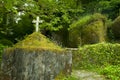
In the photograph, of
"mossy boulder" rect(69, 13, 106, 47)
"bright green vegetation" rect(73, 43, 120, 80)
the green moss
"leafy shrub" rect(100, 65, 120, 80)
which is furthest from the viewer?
"mossy boulder" rect(69, 13, 106, 47)

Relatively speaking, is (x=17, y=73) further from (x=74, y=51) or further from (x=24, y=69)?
(x=74, y=51)

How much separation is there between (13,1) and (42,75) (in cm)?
476

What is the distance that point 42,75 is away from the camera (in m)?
9.75

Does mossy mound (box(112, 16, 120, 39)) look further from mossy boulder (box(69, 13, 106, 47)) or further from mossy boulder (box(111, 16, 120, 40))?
mossy boulder (box(69, 13, 106, 47))

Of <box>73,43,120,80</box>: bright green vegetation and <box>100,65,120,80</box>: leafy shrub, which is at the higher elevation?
<box>73,43,120,80</box>: bright green vegetation

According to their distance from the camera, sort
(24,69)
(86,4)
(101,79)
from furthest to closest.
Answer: (86,4), (101,79), (24,69)

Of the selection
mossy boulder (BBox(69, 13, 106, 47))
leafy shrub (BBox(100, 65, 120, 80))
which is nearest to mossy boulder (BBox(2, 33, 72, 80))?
leafy shrub (BBox(100, 65, 120, 80))

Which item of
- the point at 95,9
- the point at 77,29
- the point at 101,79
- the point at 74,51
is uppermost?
the point at 95,9

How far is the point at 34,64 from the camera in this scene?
9.72m

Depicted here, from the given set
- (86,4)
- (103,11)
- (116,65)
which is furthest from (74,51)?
(103,11)

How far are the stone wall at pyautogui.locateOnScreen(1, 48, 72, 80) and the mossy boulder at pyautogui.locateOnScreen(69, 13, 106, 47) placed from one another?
797 cm

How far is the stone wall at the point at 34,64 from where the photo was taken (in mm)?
9711

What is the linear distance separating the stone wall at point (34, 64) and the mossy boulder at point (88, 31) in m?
7.97

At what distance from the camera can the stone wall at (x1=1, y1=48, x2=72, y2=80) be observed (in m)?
9.71
